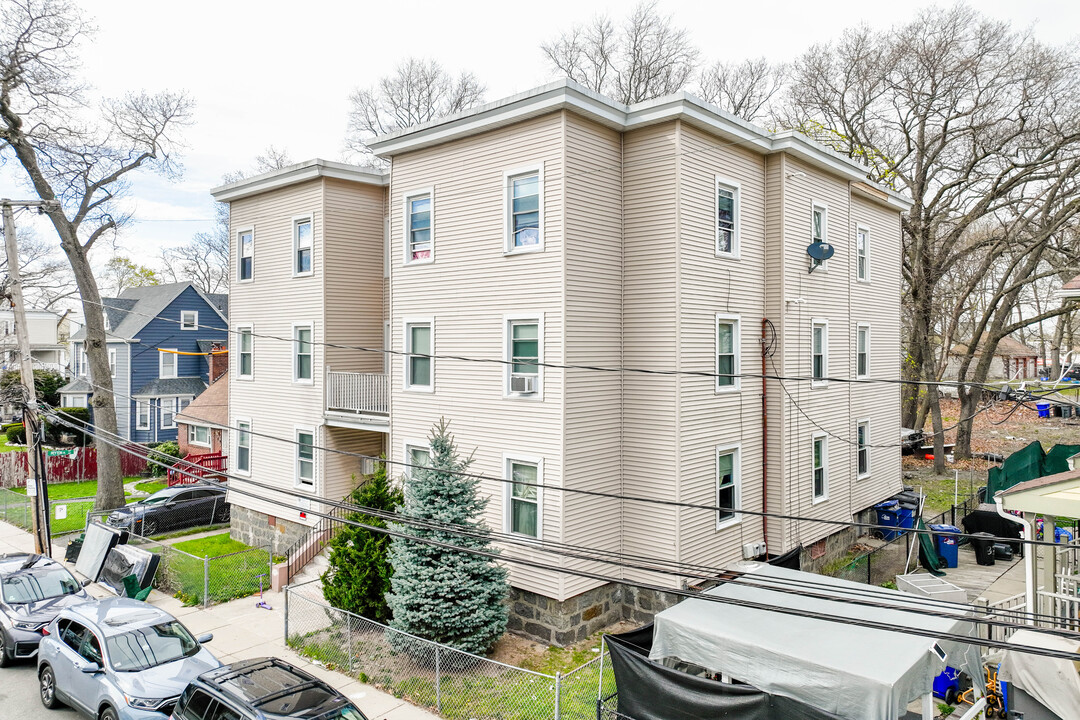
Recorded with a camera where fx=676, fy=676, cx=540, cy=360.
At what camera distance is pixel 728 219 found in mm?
15414

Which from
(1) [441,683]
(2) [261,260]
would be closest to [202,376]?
(2) [261,260]

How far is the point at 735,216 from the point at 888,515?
11.4 metres

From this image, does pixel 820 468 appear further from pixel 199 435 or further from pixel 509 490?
pixel 199 435

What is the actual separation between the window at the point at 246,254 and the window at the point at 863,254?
60.6ft

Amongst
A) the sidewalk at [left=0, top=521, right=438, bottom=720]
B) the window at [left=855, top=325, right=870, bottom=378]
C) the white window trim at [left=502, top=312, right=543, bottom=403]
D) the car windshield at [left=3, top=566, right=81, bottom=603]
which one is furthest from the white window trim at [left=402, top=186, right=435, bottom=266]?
the window at [left=855, top=325, right=870, bottom=378]

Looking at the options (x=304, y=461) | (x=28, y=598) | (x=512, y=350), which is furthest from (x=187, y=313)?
(x=512, y=350)

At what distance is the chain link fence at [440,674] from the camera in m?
10.4

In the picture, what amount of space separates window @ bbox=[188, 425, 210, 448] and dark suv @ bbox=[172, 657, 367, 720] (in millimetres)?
23343

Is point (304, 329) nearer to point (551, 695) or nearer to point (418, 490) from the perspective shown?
point (418, 490)

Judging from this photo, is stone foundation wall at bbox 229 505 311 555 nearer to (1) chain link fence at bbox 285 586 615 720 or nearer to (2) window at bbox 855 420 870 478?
(1) chain link fence at bbox 285 586 615 720

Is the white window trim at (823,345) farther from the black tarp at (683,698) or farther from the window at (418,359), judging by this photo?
the black tarp at (683,698)

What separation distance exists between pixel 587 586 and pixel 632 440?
10.3 feet

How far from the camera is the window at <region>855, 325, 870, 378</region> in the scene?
2050cm

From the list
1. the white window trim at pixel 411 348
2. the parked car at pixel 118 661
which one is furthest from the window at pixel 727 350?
the parked car at pixel 118 661
